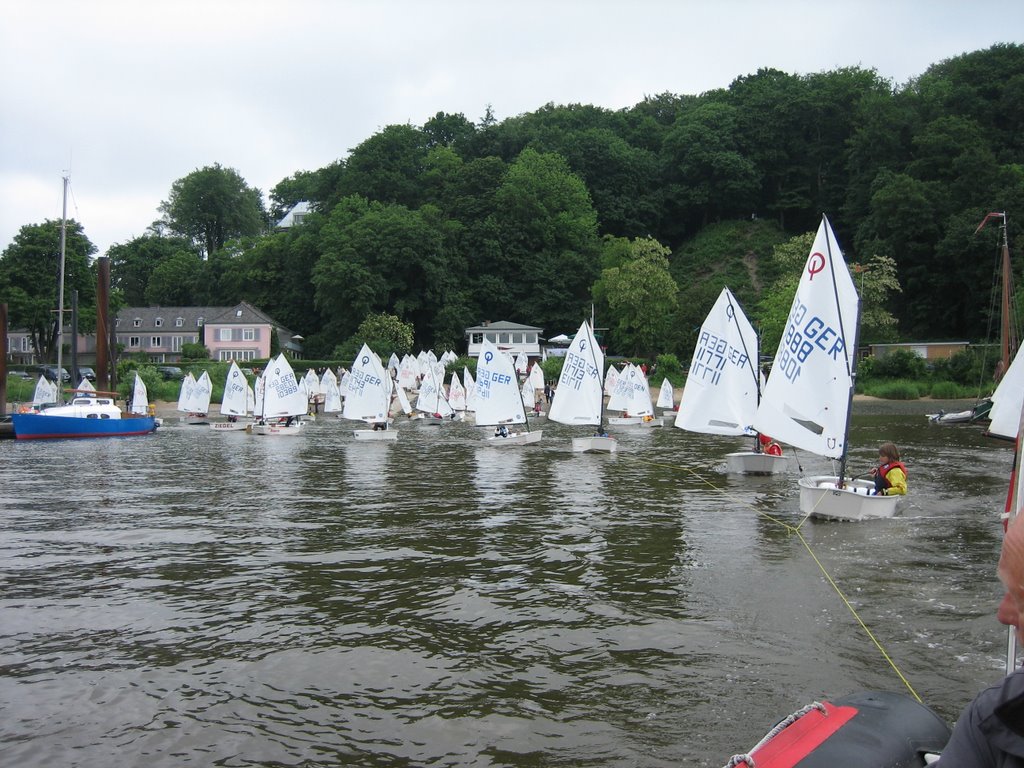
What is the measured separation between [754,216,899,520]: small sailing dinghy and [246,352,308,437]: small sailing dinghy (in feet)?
94.9

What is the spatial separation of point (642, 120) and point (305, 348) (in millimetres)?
63542

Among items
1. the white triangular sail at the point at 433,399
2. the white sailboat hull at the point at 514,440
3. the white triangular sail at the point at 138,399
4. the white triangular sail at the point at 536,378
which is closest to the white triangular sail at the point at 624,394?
the white triangular sail at the point at 433,399

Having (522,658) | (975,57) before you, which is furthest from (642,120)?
(522,658)

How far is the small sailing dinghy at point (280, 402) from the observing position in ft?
136

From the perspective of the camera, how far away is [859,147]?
301ft

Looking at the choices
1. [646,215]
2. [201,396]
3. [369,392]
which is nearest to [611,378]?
[369,392]

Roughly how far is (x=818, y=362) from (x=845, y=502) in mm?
2905

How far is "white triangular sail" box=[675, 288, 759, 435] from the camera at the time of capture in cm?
2472

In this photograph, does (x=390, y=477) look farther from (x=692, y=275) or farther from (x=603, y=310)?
(x=692, y=275)

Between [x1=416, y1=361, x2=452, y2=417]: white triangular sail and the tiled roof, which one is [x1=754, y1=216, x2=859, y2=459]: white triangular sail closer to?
[x1=416, y1=361, x2=452, y2=417]: white triangular sail

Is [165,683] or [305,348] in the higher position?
[305,348]

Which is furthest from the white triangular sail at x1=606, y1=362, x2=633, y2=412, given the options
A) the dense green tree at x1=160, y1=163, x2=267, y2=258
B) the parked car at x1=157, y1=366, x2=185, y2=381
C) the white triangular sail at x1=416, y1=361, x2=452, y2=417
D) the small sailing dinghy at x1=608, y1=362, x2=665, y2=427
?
the dense green tree at x1=160, y1=163, x2=267, y2=258

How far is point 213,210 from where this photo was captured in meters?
128

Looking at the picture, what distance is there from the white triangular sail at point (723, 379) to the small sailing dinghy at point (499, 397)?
31.7ft
